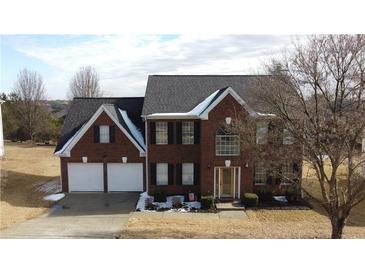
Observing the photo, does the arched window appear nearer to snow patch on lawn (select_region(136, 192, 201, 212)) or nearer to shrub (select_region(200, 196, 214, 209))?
shrub (select_region(200, 196, 214, 209))

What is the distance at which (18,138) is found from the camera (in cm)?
4938

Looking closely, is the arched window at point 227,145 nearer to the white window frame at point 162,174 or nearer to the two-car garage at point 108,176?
the white window frame at point 162,174

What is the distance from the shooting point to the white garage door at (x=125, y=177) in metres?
21.9

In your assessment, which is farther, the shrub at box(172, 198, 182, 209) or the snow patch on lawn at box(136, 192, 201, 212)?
the shrub at box(172, 198, 182, 209)

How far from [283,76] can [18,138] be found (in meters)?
45.6

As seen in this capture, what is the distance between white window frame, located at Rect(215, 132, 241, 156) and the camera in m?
19.9

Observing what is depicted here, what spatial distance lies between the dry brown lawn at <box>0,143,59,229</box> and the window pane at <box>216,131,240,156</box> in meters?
9.70

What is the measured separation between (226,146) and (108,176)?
7413mm

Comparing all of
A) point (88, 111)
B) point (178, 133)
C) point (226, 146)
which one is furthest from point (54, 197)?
point (226, 146)

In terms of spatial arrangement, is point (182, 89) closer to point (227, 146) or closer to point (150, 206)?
point (227, 146)

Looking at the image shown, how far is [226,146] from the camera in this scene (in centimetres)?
1989

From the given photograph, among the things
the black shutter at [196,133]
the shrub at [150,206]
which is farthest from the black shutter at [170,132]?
the shrub at [150,206]

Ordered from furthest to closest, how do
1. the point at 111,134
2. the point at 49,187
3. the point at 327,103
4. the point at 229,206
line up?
the point at 49,187 → the point at 111,134 → the point at 229,206 → the point at 327,103

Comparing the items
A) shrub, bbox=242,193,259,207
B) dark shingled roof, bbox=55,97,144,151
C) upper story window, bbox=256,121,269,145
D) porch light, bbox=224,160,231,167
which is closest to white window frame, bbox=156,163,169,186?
dark shingled roof, bbox=55,97,144,151
